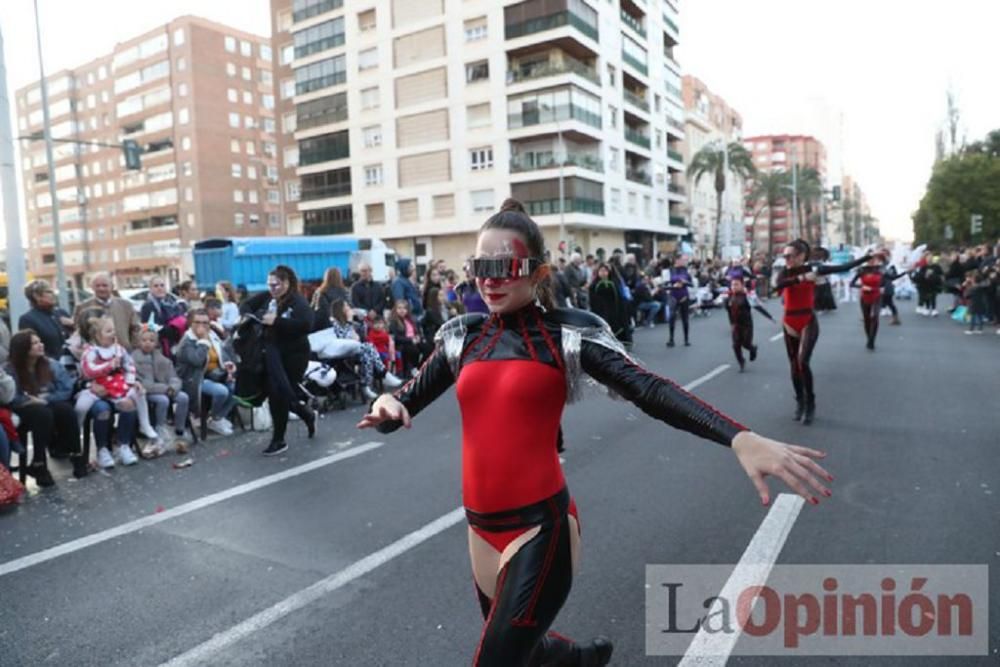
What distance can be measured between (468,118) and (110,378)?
43.7m

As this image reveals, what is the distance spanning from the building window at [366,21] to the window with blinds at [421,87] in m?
4.81

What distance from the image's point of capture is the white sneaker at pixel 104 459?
24.5ft

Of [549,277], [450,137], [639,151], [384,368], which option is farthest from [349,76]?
[549,277]

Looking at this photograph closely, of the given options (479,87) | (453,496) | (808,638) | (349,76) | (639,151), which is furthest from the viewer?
(639,151)

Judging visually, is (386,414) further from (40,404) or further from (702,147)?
(702,147)

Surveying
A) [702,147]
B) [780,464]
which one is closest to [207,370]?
[780,464]

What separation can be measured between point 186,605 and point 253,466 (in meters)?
3.34

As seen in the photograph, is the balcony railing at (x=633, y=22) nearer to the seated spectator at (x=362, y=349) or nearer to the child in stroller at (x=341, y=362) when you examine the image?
the seated spectator at (x=362, y=349)

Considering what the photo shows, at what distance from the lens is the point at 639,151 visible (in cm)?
5738

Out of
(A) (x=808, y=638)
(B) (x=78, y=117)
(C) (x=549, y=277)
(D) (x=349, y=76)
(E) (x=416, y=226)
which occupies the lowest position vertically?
(A) (x=808, y=638)

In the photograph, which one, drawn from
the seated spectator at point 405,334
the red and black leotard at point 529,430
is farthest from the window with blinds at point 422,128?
the red and black leotard at point 529,430

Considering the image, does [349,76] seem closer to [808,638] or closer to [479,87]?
[479,87]

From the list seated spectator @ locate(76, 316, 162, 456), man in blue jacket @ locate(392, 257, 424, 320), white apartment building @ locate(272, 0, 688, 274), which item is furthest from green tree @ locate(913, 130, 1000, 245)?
seated spectator @ locate(76, 316, 162, 456)

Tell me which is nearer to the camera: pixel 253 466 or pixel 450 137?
pixel 253 466
